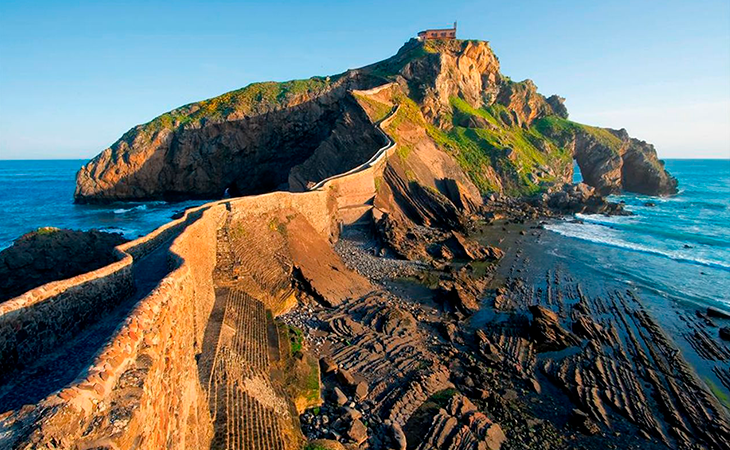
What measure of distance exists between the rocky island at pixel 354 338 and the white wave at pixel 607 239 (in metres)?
3.16

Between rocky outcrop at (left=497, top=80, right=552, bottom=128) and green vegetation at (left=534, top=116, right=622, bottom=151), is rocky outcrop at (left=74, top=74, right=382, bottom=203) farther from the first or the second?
green vegetation at (left=534, top=116, right=622, bottom=151)

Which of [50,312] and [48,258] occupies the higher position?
[50,312]

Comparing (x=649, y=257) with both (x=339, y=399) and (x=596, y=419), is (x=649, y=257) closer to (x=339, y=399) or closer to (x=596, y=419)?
(x=596, y=419)

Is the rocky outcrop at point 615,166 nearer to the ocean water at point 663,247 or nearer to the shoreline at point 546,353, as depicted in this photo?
the ocean water at point 663,247

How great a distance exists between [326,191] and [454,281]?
450 inches

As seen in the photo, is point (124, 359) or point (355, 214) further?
point (355, 214)

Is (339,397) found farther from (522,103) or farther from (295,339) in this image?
(522,103)

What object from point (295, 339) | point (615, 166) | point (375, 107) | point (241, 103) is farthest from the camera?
point (615, 166)

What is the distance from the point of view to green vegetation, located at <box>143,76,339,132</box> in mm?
49062

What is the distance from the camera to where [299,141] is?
5153 cm

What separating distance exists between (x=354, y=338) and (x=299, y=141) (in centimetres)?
3995

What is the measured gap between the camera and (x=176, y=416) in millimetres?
6473

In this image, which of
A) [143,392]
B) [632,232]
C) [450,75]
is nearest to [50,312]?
[143,392]

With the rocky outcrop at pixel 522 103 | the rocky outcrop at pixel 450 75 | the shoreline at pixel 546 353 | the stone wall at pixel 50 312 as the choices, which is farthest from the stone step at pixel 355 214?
the rocky outcrop at pixel 522 103
